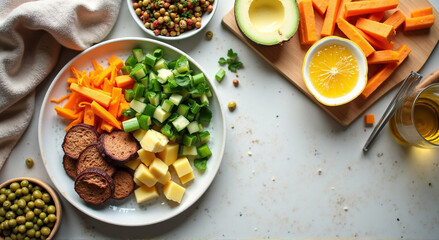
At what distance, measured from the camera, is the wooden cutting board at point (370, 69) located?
231cm

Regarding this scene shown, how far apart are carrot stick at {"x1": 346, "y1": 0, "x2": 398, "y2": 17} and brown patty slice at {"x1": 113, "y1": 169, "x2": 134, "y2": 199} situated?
1.67 meters

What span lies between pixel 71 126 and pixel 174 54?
76 centimetres

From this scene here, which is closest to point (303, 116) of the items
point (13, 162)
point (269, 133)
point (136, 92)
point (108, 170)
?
point (269, 133)

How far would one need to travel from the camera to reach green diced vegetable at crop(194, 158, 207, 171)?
87.4 inches

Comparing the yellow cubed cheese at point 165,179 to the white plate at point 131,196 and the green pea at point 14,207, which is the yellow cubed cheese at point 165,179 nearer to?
the white plate at point 131,196

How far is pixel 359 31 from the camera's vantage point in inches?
88.4

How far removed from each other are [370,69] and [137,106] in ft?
4.84

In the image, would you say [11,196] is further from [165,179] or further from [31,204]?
[165,179]

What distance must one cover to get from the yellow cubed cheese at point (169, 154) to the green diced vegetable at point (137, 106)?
0.86 ft

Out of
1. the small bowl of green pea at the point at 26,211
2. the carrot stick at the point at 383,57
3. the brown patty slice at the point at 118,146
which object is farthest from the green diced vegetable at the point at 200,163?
the carrot stick at the point at 383,57

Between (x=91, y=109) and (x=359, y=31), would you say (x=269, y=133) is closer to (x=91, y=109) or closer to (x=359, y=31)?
(x=359, y=31)

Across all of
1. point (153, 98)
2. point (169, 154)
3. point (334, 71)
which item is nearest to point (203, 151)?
point (169, 154)

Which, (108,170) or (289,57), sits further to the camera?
(289,57)

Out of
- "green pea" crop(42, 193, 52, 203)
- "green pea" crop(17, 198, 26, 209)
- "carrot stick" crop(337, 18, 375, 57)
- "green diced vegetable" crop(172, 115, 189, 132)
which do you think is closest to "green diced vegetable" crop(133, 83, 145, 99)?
"green diced vegetable" crop(172, 115, 189, 132)
